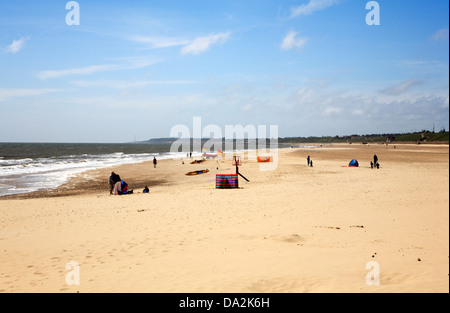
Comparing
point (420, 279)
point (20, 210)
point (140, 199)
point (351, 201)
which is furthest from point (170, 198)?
point (420, 279)

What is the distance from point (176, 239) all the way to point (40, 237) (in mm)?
4796

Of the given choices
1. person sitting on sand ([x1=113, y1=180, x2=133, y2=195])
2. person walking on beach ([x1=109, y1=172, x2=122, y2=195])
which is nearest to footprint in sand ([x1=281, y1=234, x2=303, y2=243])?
person sitting on sand ([x1=113, y1=180, x2=133, y2=195])

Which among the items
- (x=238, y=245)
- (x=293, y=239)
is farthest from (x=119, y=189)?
(x=293, y=239)

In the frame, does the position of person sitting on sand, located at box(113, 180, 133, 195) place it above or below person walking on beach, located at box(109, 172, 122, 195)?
below

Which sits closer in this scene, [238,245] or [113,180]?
[238,245]

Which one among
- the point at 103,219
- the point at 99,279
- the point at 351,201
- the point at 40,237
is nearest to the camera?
the point at 99,279

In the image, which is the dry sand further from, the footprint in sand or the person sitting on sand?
the person sitting on sand

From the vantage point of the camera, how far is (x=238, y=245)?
28.7ft

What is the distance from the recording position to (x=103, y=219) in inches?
504

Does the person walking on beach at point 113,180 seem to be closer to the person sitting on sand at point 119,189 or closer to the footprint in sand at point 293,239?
the person sitting on sand at point 119,189

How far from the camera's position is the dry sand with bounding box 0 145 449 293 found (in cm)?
618

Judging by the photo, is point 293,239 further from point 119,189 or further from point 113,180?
point 113,180

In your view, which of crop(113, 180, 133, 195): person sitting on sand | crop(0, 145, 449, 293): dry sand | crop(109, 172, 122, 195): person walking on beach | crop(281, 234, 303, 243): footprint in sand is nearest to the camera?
crop(0, 145, 449, 293): dry sand
